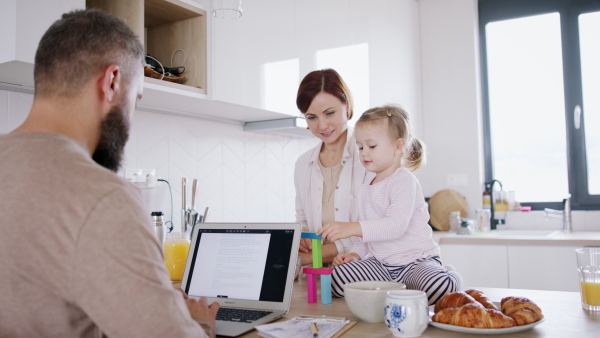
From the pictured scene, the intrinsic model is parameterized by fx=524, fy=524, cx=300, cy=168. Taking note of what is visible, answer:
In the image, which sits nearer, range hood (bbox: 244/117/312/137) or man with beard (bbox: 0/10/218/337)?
man with beard (bbox: 0/10/218/337)

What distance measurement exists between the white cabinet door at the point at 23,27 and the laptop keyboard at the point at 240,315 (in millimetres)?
866

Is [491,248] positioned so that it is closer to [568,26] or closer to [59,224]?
[568,26]

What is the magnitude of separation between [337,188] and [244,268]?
0.68 metres

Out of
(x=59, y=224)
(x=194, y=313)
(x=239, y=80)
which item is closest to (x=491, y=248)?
(x=239, y=80)

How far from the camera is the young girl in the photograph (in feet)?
4.64

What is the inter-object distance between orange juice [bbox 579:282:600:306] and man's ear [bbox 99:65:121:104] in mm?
1046

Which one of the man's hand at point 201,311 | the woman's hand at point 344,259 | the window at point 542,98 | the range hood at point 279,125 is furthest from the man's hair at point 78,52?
the window at point 542,98

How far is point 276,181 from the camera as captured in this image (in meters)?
2.92

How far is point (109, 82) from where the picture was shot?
85cm

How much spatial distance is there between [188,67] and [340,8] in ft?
3.74

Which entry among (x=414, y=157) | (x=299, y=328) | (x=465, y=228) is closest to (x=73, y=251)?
(x=299, y=328)

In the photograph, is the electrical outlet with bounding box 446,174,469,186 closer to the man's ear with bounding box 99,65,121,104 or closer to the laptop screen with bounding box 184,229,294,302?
the laptop screen with bounding box 184,229,294,302

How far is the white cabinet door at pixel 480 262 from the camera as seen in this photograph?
3.03m

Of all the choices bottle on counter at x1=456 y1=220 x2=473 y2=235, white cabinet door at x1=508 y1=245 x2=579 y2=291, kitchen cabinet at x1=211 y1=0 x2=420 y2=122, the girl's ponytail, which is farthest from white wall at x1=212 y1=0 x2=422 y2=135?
white cabinet door at x1=508 y1=245 x2=579 y2=291
